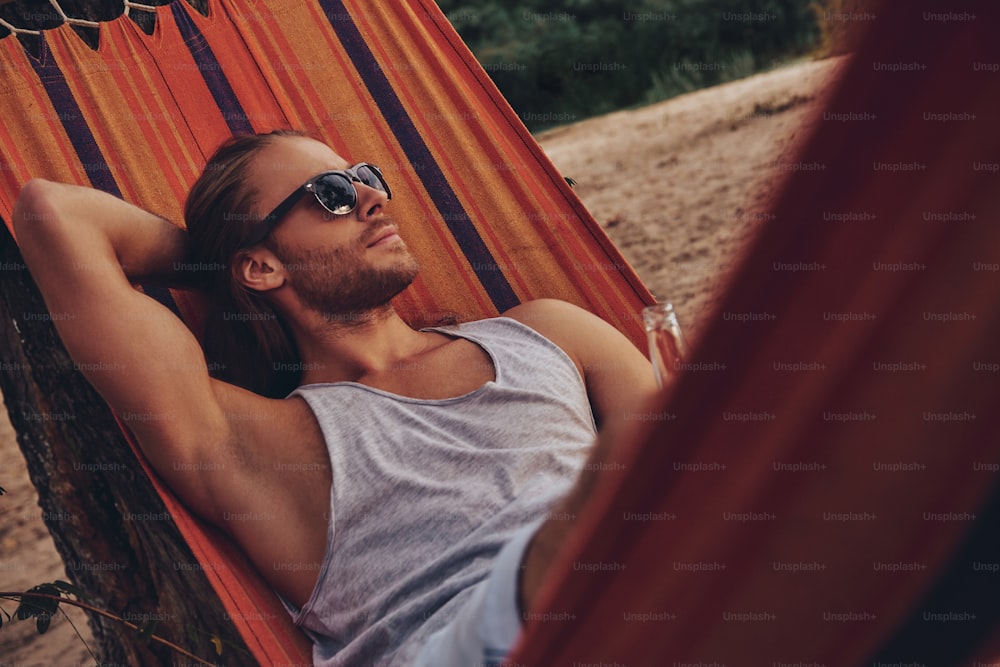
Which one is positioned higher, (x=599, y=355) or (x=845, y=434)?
(x=845, y=434)

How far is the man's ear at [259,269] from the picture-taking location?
1906 mm

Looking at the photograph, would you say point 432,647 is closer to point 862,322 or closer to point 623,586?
point 623,586

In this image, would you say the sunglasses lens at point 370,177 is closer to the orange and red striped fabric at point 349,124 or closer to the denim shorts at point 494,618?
the orange and red striped fabric at point 349,124

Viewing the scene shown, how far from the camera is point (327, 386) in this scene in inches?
68.4

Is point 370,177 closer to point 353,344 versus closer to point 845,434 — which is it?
point 353,344

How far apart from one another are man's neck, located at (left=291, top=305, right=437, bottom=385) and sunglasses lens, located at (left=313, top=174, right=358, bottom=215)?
0.74ft

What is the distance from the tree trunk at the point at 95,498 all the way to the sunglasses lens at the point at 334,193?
2.23 ft

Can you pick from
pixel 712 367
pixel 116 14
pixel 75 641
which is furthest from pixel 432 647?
pixel 75 641

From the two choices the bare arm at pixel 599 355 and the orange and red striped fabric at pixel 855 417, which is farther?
the bare arm at pixel 599 355

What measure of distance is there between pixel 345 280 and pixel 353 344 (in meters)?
0.14

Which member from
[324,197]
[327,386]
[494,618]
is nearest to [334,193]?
[324,197]

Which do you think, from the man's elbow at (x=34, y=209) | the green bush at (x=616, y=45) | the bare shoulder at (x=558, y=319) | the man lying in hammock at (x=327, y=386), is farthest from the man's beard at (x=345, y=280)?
the green bush at (x=616, y=45)

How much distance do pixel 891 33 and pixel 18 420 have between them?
2.10m

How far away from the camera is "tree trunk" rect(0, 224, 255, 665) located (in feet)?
6.60
